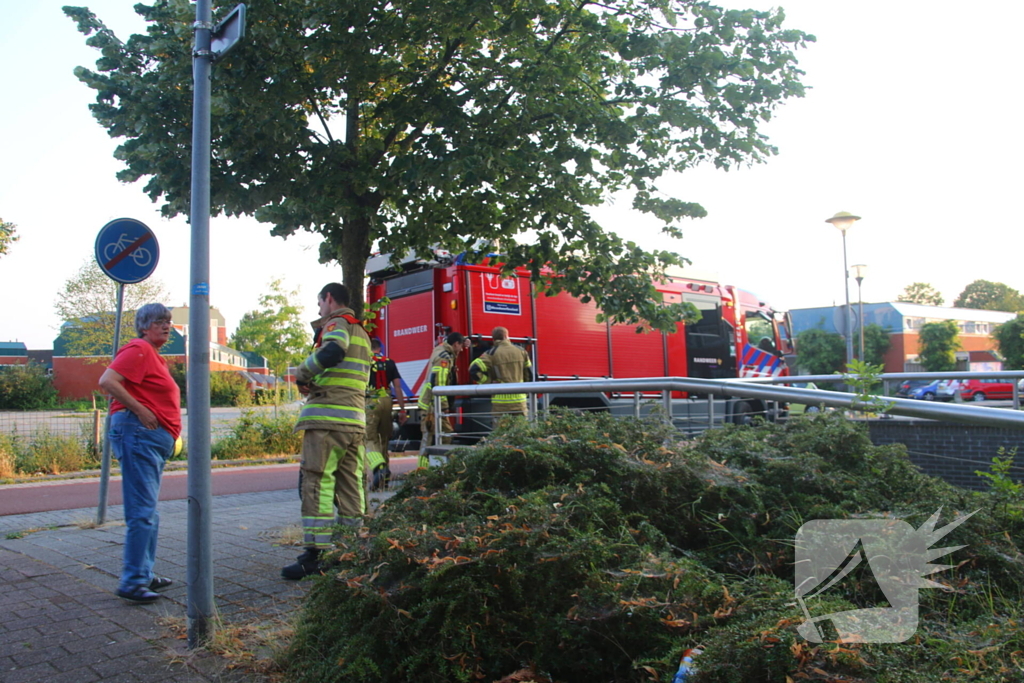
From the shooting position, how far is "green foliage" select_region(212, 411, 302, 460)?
15.7m

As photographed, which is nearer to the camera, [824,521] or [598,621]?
[598,621]

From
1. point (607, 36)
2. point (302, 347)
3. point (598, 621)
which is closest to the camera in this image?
point (598, 621)

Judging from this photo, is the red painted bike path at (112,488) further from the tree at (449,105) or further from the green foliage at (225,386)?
the green foliage at (225,386)

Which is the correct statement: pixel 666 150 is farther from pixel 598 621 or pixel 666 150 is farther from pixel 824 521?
pixel 598 621

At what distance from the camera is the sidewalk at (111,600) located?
3557 millimetres

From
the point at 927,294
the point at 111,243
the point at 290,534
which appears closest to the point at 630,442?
the point at 290,534

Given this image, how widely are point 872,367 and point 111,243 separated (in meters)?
5.86

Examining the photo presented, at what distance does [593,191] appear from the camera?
6.44m

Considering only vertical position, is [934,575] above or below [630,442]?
below

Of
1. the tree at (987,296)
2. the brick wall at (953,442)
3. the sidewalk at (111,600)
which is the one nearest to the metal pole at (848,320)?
the brick wall at (953,442)

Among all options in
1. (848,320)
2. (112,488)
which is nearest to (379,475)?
(112,488)

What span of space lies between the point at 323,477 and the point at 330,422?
37 cm

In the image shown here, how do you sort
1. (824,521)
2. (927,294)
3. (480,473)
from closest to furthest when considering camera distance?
1. (824,521)
2. (480,473)
3. (927,294)

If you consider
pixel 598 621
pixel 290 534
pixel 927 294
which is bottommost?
pixel 290 534
